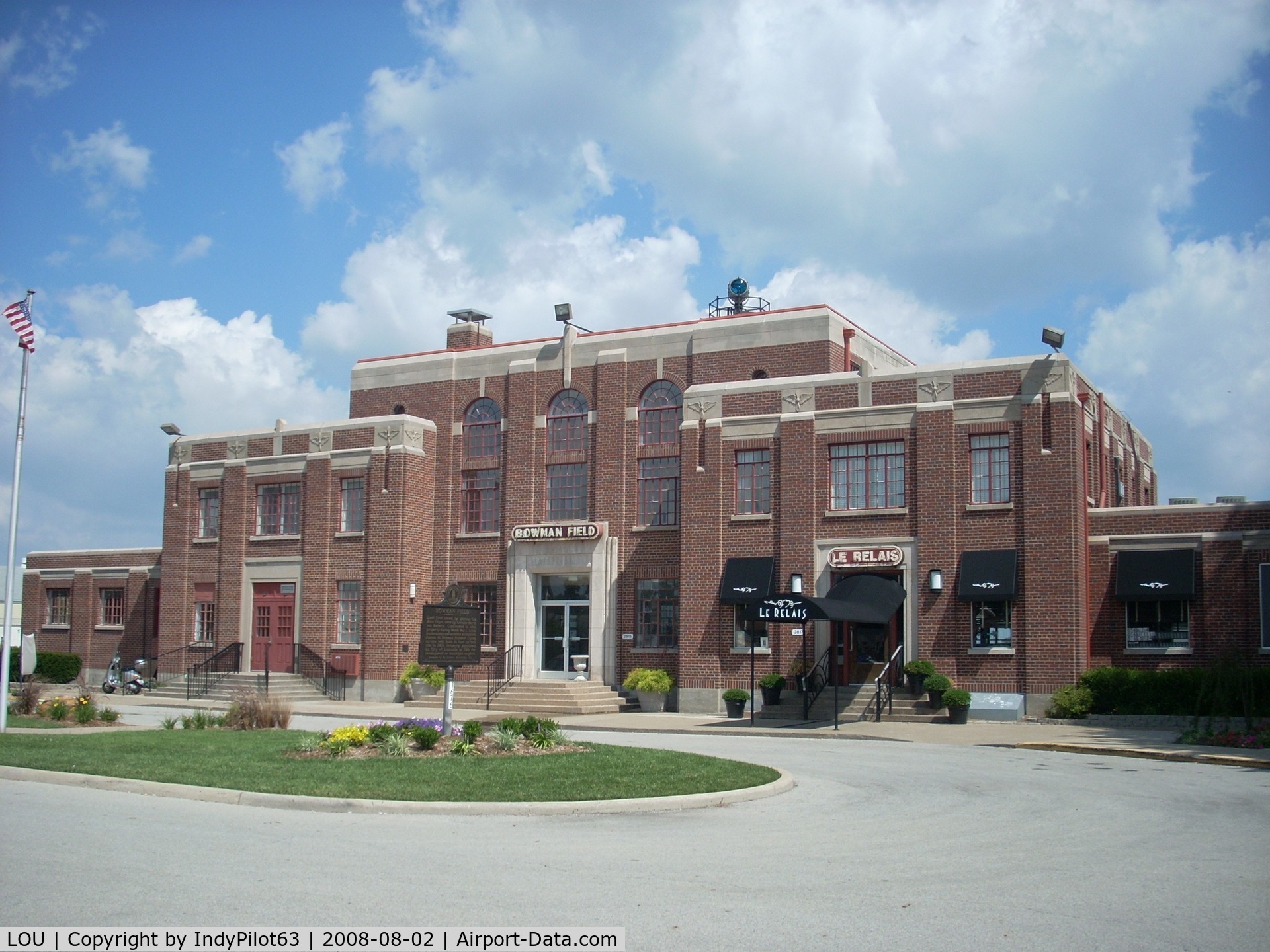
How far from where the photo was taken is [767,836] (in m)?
12.7

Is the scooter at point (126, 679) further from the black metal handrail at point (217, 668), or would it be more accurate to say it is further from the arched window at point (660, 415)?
the arched window at point (660, 415)

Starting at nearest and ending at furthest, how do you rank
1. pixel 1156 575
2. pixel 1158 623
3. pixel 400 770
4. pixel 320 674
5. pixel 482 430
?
pixel 400 770, pixel 1156 575, pixel 1158 623, pixel 320 674, pixel 482 430

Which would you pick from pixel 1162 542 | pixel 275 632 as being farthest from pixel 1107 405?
pixel 275 632

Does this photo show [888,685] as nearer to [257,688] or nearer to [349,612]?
[349,612]

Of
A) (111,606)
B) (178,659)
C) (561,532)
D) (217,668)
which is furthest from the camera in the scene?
(111,606)

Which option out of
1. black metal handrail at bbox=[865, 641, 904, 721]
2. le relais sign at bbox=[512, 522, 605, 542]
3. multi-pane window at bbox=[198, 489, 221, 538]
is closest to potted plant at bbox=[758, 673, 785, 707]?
black metal handrail at bbox=[865, 641, 904, 721]

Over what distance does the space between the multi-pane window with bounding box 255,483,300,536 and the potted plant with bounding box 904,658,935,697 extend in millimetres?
20921

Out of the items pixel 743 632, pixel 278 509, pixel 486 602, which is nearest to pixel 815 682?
pixel 743 632

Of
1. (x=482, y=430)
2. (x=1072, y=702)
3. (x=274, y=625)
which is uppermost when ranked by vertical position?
(x=482, y=430)

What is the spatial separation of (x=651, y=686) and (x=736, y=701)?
10.4ft

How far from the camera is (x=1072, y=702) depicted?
95.1ft

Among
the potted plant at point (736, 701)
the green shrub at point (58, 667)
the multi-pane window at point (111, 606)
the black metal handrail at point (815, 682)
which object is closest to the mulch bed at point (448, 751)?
the black metal handrail at point (815, 682)

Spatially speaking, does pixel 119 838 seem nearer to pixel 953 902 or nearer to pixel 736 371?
pixel 953 902

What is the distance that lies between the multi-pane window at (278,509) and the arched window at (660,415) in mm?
12238
